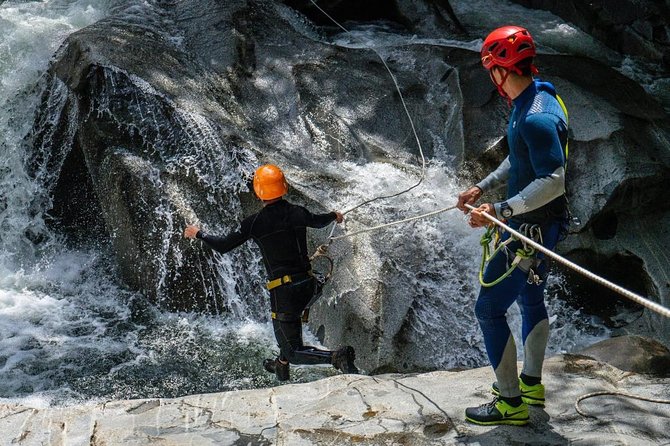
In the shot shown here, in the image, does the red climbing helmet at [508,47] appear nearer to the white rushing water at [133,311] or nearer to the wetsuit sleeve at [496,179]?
the wetsuit sleeve at [496,179]

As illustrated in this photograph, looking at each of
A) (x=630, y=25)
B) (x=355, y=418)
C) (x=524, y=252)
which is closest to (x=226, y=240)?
(x=355, y=418)

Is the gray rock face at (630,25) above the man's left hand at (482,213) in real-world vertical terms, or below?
above

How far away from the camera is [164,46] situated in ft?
28.6

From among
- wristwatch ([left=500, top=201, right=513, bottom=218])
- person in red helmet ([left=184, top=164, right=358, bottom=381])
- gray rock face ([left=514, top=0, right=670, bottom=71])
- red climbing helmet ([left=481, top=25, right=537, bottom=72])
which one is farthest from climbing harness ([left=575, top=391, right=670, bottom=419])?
gray rock face ([left=514, top=0, right=670, bottom=71])

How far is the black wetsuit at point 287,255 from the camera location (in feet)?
16.8

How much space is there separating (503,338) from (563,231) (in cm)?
60

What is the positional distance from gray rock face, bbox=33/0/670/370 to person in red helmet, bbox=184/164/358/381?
0.90 meters

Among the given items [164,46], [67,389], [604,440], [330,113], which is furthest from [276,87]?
[604,440]

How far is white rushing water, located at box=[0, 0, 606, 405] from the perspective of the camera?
646 centimetres

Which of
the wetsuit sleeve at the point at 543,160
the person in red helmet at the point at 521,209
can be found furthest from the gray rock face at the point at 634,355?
the wetsuit sleeve at the point at 543,160

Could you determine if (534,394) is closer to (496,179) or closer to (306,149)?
(496,179)

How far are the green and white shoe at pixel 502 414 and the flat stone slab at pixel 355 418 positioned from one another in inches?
1.4

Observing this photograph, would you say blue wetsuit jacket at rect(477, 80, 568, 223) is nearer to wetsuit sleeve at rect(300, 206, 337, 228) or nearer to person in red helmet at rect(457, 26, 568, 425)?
person in red helmet at rect(457, 26, 568, 425)

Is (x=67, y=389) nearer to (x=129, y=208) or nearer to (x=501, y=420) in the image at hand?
(x=129, y=208)
